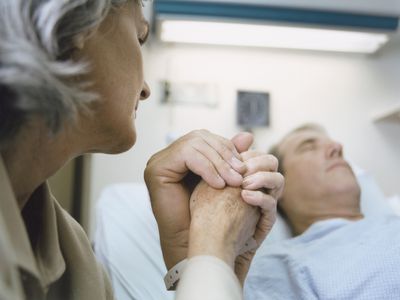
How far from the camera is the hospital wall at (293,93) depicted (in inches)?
75.2

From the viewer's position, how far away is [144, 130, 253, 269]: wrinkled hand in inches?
29.3

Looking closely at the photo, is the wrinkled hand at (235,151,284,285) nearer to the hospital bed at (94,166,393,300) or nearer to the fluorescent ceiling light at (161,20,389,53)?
the hospital bed at (94,166,393,300)

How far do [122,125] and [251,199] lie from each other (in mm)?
260

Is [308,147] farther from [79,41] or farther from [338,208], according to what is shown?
[79,41]

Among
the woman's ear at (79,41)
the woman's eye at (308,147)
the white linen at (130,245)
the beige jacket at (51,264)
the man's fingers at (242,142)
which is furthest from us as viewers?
the woman's eye at (308,147)

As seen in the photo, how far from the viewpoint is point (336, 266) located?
1.02 m

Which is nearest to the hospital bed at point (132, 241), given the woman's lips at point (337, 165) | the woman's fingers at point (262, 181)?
the woman's lips at point (337, 165)

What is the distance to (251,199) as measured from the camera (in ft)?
2.40

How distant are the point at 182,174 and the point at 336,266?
50 centimetres

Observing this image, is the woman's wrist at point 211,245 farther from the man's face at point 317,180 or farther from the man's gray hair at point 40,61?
the man's face at point 317,180

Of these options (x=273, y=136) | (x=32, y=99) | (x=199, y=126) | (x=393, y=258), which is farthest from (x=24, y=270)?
(x=273, y=136)

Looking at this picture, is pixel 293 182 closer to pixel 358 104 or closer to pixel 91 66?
pixel 358 104

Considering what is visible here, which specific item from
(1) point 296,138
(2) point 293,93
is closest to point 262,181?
(1) point 296,138

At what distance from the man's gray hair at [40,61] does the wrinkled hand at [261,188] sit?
339 millimetres
